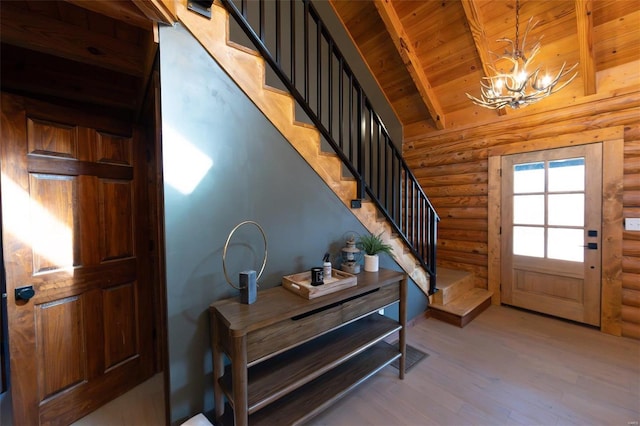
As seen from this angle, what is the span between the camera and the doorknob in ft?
4.63

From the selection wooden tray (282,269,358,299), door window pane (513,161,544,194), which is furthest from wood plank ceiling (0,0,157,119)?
door window pane (513,161,544,194)

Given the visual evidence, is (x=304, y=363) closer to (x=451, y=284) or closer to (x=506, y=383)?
(x=506, y=383)

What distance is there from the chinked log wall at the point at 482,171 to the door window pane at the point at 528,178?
0.33 meters

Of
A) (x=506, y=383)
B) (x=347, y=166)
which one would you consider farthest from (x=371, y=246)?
(x=506, y=383)

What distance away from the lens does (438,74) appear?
3.62m

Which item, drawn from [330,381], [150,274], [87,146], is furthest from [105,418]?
[87,146]

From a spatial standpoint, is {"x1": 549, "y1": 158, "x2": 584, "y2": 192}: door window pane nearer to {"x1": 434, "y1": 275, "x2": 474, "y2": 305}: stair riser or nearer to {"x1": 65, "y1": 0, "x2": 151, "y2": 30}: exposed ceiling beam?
{"x1": 434, "y1": 275, "x2": 474, "y2": 305}: stair riser

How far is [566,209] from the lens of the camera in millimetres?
2980

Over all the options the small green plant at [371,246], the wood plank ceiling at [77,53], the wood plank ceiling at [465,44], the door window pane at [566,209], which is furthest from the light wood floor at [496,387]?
the wood plank ceiling at [465,44]

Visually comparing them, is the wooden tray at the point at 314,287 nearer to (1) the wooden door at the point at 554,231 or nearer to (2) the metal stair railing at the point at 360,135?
(2) the metal stair railing at the point at 360,135

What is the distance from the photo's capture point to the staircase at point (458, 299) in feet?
9.74

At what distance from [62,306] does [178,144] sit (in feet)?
4.16

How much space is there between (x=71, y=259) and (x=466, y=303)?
152 inches

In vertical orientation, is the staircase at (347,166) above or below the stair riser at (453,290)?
above
